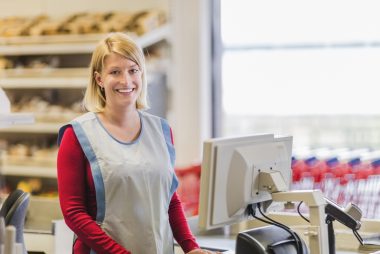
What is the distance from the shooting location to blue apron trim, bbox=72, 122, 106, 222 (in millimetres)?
2420

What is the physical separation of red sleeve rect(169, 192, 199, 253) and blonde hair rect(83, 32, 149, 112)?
17.0 inches

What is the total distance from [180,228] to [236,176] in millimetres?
405

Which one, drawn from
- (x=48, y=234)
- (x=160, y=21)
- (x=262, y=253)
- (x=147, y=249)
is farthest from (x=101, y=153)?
(x=160, y=21)

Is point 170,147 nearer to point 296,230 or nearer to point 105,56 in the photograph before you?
point 105,56

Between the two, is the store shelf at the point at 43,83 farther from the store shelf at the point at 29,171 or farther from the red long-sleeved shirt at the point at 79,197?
the red long-sleeved shirt at the point at 79,197

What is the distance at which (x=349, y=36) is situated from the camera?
5676mm

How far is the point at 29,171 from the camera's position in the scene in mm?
5871

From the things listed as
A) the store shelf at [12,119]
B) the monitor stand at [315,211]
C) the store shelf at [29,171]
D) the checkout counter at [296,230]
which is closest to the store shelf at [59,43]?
the store shelf at [29,171]

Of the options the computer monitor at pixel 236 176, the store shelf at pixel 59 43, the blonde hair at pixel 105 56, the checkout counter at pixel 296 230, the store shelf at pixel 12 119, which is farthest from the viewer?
the store shelf at pixel 59 43

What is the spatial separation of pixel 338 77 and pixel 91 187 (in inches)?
145

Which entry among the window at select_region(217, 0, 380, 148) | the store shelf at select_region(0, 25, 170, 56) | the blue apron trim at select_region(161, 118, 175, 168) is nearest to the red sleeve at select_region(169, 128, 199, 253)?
the blue apron trim at select_region(161, 118, 175, 168)

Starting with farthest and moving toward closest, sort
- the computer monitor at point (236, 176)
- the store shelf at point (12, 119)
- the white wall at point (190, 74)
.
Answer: the white wall at point (190, 74) → the store shelf at point (12, 119) → the computer monitor at point (236, 176)

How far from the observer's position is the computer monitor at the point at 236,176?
226 cm

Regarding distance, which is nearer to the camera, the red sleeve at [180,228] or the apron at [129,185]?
the apron at [129,185]
